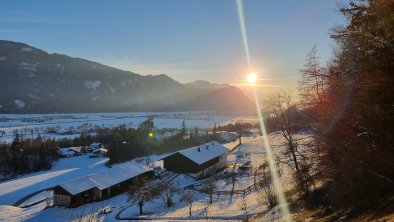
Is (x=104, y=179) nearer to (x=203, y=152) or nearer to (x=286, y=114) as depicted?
(x=203, y=152)

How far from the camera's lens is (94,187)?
48.9 metres

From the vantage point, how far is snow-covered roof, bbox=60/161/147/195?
46659 millimetres

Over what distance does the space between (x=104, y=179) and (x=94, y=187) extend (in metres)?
2.89

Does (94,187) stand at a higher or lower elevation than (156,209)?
higher

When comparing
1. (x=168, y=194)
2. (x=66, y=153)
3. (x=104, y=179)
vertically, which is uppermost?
(x=104, y=179)

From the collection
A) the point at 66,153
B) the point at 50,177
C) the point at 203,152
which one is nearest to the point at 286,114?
the point at 203,152

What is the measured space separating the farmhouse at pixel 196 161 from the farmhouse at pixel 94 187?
7.21m

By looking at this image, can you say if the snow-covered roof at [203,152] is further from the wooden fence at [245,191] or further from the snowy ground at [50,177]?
the snowy ground at [50,177]

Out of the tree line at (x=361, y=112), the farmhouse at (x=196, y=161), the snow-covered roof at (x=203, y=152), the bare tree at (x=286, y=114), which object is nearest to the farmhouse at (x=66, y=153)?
the farmhouse at (x=196, y=161)

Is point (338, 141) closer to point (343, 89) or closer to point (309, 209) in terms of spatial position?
point (343, 89)

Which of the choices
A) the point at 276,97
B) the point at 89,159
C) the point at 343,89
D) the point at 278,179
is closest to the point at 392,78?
the point at 343,89

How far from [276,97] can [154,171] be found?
39.7m

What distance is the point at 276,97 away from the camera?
90.7 ft

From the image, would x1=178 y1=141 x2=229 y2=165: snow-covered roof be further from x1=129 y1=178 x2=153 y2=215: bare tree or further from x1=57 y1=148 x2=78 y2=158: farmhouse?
x1=57 y1=148 x2=78 y2=158: farmhouse
